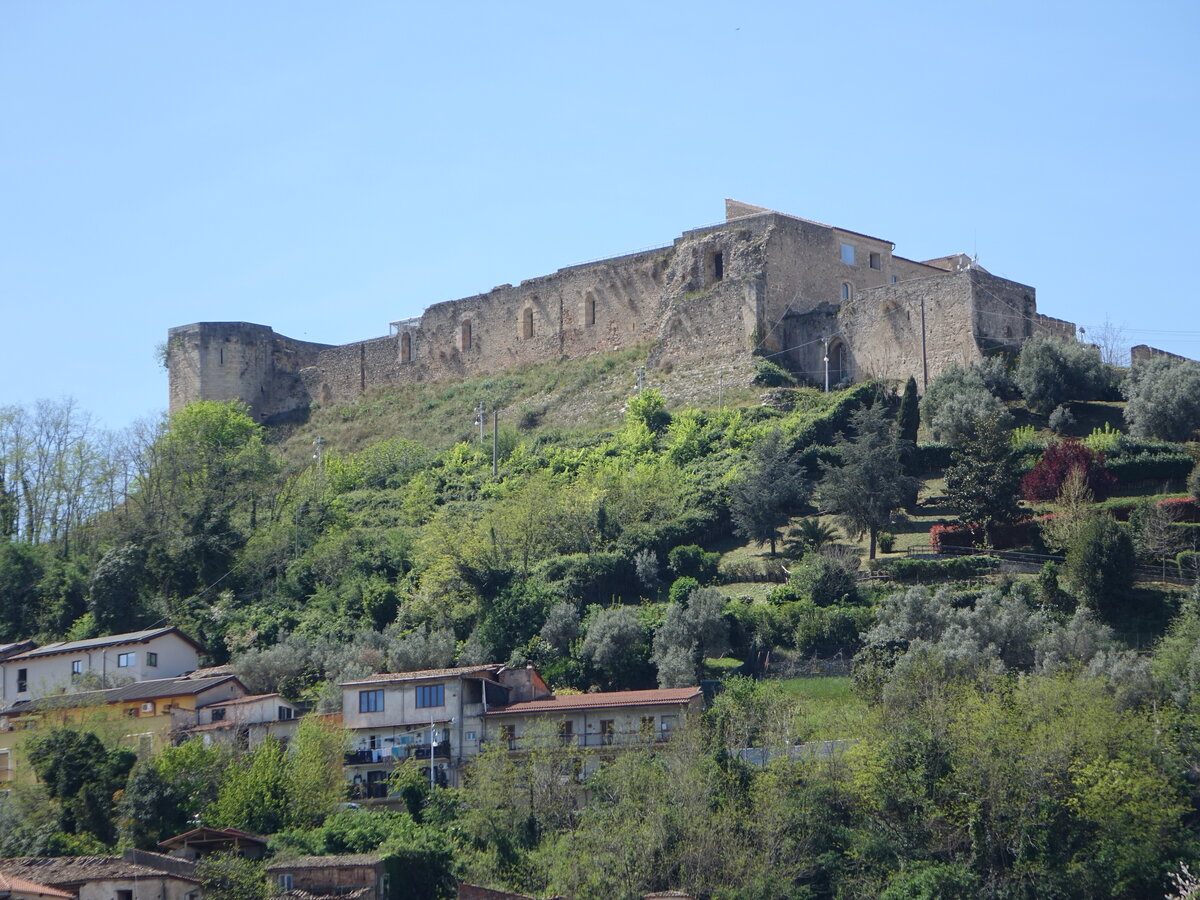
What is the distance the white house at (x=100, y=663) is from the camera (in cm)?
5291

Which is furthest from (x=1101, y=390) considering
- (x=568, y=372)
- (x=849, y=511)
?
(x=568, y=372)

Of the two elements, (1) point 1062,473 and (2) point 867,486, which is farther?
(1) point 1062,473

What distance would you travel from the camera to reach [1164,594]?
46938mm

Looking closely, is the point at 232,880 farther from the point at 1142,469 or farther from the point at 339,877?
the point at 1142,469

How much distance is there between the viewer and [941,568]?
49500 millimetres

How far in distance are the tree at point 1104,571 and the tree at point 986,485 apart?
468 cm

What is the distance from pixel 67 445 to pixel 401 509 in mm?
12886

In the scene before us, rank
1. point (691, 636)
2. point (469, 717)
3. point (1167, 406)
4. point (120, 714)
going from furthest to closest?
point (1167, 406), point (120, 714), point (691, 636), point (469, 717)

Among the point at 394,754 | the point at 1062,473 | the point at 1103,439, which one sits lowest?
the point at 394,754

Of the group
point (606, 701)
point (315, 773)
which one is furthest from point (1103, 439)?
point (315, 773)

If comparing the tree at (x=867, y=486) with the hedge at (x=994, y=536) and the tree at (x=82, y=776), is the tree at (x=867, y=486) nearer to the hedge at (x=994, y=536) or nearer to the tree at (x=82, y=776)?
the hedge at (x=994, y=536)

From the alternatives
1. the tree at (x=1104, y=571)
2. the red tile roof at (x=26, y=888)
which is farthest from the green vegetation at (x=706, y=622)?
the red tile roof at (x=26, y=888)

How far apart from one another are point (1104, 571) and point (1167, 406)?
10.8 m

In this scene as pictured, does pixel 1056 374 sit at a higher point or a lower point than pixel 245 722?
higher
